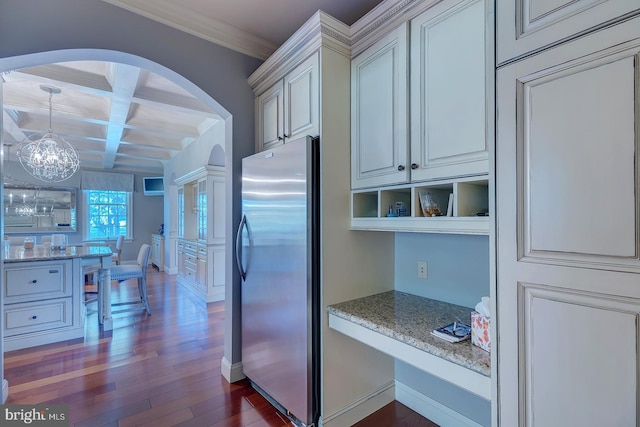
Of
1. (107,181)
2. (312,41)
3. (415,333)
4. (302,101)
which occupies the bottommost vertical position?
(415,333)

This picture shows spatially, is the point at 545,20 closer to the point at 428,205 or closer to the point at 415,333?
the point at 428,205

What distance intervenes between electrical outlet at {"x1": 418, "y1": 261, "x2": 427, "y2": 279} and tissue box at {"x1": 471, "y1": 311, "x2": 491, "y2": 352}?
0.66m

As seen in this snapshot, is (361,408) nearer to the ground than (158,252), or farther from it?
nearer to the ground

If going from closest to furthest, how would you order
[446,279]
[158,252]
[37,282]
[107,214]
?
[446,279], [37,282], [158,252], [107,214]

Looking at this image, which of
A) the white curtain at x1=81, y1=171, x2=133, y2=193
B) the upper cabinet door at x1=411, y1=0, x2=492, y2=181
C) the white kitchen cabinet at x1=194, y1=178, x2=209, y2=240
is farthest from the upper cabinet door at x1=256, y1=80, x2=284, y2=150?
the white curtain at x1=81, y1=171, x2=133, y2=193

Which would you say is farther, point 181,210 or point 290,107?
point 181,210

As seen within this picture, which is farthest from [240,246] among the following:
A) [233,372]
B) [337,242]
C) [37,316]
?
[37,316]

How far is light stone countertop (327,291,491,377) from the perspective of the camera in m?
1.24

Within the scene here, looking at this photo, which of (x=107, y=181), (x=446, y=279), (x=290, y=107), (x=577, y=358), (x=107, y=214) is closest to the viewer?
(x=577, y=358)

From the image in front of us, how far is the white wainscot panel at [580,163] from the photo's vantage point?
0.79m

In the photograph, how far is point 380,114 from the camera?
1.78 m

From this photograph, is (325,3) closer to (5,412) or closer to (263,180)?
(263,180)

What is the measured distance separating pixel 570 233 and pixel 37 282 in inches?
168

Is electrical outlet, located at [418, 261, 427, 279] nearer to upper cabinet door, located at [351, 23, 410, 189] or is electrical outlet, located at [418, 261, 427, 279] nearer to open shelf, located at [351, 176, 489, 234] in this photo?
open shelf, located at [351, 176, 489, 234]
